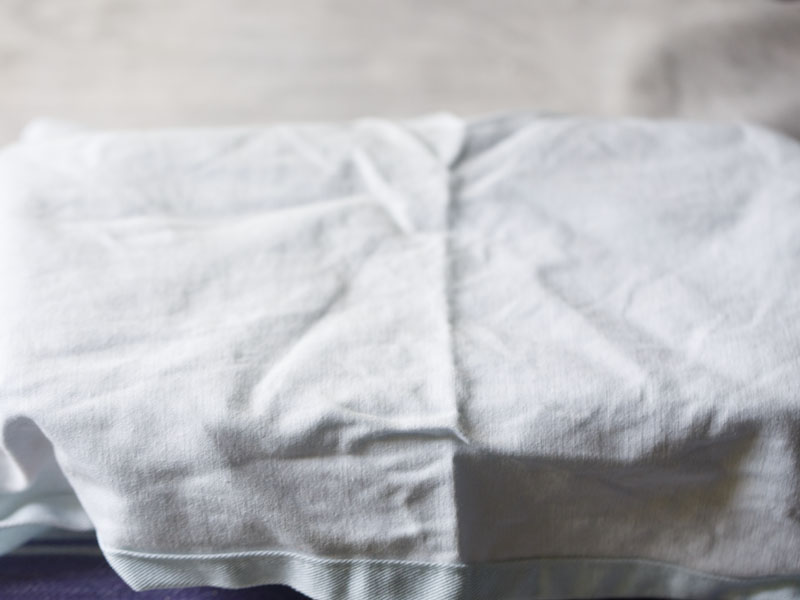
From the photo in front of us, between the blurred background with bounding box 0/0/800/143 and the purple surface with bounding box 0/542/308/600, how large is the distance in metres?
0.45

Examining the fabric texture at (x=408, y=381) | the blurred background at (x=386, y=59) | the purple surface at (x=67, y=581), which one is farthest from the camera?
the blurred background at (x=386, y=59)

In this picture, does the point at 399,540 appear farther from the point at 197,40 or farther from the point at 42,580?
the point at 197,40

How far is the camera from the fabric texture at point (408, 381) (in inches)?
22.7

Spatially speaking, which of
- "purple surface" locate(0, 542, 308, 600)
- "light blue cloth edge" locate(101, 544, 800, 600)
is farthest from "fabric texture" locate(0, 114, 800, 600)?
"purple surface" locate(0, 542, 308, 600)

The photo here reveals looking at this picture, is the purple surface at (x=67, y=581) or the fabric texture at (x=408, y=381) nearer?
the fabric texture at (x=408, y=381)

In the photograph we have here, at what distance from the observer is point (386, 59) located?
1.02 metres

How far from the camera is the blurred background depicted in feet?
3.12

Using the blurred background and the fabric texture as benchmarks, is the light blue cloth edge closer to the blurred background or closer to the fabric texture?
the fabric texture

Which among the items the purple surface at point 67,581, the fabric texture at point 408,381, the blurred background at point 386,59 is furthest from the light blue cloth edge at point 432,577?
the blurred background at point 386,59

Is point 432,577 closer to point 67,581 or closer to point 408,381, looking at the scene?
point 408,381

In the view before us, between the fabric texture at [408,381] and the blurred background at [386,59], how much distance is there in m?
0.23

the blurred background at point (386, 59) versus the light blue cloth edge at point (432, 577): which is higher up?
the blurred background at point (386, 59)

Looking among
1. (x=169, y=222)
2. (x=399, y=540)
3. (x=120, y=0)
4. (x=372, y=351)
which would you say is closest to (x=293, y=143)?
(x=169, y=222)

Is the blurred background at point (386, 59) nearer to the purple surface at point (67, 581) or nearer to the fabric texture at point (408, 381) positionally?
the fabric texture at point (408, 381)
